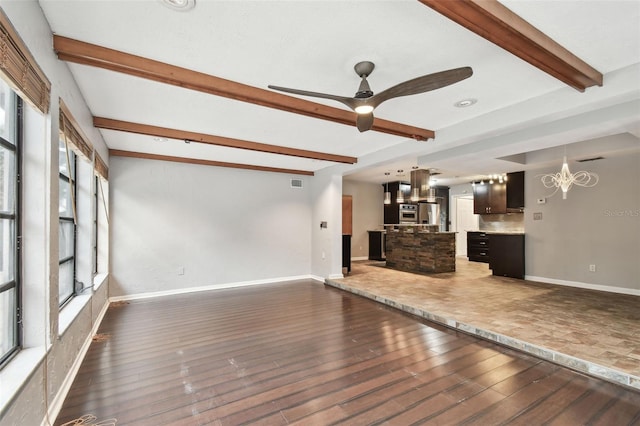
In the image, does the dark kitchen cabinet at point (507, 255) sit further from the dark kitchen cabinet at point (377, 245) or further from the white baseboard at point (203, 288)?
the white baseboard at point (203, 288)

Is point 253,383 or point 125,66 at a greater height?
point 125,66

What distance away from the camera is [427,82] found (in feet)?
6.93

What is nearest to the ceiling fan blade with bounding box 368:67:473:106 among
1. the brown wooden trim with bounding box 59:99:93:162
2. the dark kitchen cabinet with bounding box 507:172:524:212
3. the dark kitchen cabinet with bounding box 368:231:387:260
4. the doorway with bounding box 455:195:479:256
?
the brown wooden trim with bounding box 59:99:93:162

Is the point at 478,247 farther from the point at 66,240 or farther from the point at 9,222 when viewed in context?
the point at 9,222

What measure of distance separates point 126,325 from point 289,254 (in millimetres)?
3565

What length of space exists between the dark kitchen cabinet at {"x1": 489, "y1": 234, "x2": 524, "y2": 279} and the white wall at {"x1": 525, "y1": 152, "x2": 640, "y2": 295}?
0.16 meters

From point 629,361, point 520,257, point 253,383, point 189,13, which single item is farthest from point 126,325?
point 520,257

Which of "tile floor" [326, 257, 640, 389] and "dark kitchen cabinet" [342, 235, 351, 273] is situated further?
"dark kitchen cabinet" [342, 235, 351, 273]

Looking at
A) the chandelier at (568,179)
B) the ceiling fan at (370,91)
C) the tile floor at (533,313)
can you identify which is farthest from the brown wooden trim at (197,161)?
the chandelier at (568,179)

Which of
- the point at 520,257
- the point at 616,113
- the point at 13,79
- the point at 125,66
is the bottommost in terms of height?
the point at 520,257

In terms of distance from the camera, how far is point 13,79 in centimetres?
145

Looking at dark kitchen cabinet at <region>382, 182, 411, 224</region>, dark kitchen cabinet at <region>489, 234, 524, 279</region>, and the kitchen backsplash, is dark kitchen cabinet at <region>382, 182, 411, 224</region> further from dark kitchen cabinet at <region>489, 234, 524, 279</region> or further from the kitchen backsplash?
dark kitchen cabinet at <region>489, 234, 524, 279</region>

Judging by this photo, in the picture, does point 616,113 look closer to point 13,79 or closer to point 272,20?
point 272,20

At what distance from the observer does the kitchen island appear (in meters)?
7.01
